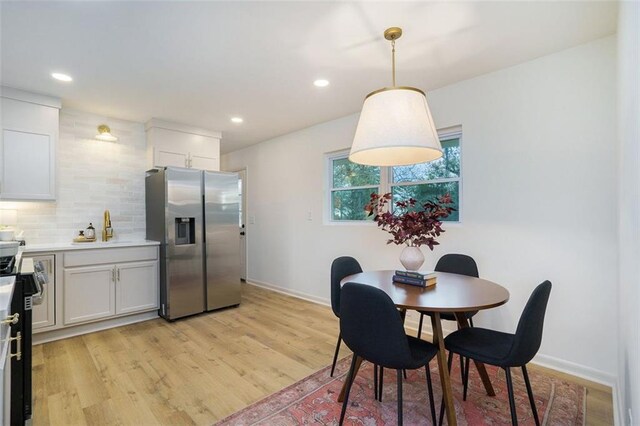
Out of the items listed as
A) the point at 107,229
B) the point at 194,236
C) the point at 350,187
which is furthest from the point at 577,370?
the point at 107,229

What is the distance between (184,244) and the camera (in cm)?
358

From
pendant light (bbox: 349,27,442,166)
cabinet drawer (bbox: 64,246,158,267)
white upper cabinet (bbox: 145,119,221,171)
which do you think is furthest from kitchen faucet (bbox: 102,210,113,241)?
pendant light (bbox: 349,27,442,166)

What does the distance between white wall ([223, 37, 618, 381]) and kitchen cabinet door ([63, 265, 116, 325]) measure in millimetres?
3021

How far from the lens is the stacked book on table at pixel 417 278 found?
1914 millimetres

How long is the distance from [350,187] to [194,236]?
1.97 meters

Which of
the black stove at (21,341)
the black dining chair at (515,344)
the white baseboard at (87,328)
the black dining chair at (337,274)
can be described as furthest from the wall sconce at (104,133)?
the black dining chair at (515,344)

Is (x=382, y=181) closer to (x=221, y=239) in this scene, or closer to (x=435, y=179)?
(x=435, y=179)

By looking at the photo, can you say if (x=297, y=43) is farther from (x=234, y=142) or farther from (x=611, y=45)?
(x=234, y=142)

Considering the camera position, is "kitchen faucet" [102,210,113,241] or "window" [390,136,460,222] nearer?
"window" [390,136,460,222]

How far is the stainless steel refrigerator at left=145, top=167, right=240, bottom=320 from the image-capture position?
347 cm

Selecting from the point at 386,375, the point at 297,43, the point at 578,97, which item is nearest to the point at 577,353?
the point at 386,375

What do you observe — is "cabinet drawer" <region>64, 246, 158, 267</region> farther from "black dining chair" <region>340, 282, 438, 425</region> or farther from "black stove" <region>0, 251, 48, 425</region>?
"black dining chair" <region>340, 282, 438, 425</region>

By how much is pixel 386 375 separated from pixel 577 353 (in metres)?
1.39

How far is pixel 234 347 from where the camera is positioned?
276cm
